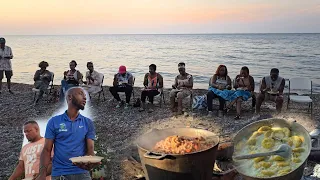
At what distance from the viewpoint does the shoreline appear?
6586 millimetres

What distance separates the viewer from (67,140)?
341 centimetres

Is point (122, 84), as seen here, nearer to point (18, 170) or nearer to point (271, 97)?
point (271, 97)

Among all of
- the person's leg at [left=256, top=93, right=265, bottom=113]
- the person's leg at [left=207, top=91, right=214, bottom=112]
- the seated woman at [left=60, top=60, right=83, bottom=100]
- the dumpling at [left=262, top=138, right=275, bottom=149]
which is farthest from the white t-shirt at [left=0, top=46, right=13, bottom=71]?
the dumpling at [left=262, top=138, right=275, bottom=149]

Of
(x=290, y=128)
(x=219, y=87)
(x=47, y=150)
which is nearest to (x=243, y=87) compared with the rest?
(x=219, y=87)

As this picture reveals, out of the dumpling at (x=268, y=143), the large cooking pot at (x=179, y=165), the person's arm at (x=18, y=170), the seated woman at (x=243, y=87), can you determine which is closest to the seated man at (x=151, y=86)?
the seated woman at (x=243, y=87)

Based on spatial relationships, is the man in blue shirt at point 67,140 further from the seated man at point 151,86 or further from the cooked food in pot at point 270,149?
the seated man at point 151,86

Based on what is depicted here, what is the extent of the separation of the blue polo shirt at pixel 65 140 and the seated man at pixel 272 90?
714 centimetres

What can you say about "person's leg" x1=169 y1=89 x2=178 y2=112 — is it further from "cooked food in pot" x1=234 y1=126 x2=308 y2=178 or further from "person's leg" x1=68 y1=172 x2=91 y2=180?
"person's leg" x1=68 y1=172 x2=91 y2=180

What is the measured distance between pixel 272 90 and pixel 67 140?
7508mm

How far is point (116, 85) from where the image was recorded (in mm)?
10930

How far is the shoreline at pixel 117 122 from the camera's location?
6586mm

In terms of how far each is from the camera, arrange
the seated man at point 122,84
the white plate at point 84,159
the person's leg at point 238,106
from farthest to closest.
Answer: the seated man at point 122,84 → the person's leg at point 238,106 → the white plate at point 84,159

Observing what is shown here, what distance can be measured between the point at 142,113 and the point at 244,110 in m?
3.05

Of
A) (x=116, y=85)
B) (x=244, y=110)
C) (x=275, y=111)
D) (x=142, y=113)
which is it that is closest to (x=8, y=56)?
(x=116, y=85)
